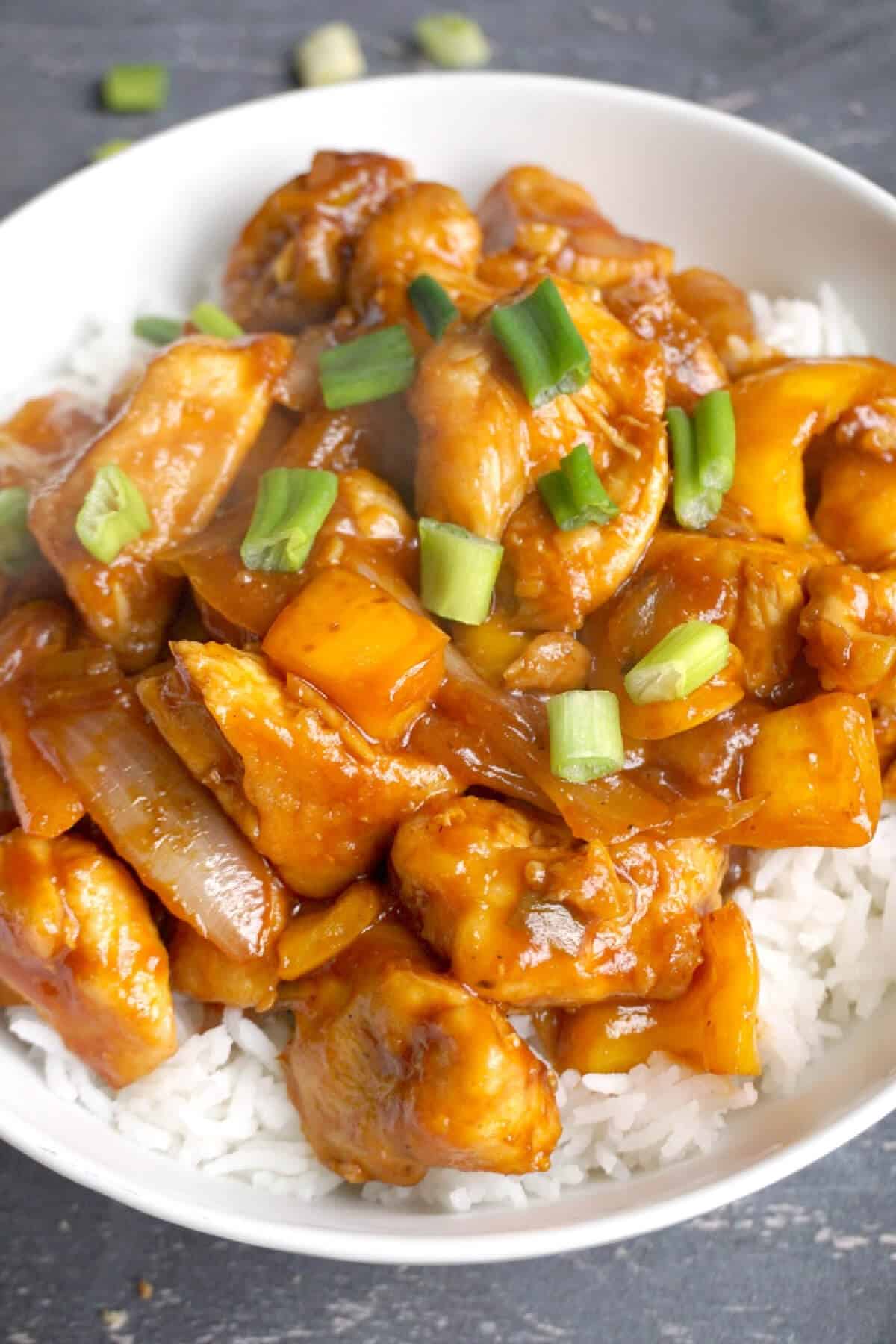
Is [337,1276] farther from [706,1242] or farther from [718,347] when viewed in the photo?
[718,347]

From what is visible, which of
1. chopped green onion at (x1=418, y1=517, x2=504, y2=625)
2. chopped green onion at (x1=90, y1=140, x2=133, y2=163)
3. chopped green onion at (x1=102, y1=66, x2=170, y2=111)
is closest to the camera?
chopped green onion at (x1=418, y1=517, x2=504, y2=625)

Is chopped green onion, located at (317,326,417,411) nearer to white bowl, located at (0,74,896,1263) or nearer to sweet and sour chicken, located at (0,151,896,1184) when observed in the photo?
sweet and sour chicken, located at (0,151,896,1184)

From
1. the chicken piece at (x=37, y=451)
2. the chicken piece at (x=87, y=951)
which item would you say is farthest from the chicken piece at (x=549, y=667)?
the chicken piece at (x=37, y=451)

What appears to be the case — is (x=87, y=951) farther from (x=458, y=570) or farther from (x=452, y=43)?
(x=452, y=43)

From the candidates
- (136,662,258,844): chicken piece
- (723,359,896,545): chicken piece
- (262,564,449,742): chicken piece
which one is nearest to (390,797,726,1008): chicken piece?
(262,564,449,742): chicken piece

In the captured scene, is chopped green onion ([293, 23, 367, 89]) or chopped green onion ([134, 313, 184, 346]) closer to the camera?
chopped green onion ([134, 313, 184, 346])

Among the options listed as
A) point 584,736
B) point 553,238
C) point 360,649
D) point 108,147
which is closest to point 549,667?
point 584,736

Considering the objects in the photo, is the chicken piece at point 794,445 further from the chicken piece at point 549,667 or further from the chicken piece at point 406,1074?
the chicken piece at point 406,1074
